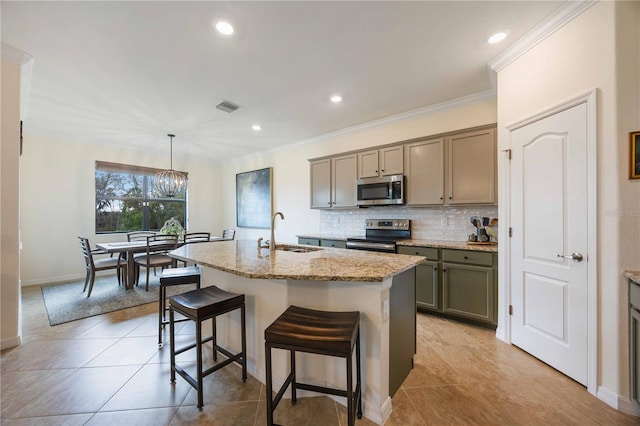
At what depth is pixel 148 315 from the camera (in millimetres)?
3158

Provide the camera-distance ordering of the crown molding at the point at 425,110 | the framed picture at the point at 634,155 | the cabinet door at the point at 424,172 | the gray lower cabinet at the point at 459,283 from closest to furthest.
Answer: the framed picture at the point at 634,155 → the gray lower cabinet at the point at 459,283 → the crown molding at the point at 425,110 → the cabinet door at the point at 424,172

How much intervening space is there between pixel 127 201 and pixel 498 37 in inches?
260

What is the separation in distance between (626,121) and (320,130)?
11.6 ft

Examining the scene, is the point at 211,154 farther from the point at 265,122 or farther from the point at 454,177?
the point at 454,177

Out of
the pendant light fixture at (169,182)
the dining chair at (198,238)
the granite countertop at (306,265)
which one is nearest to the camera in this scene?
the granite countertop at (306,265)

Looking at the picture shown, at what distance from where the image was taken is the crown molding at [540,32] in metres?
1.83

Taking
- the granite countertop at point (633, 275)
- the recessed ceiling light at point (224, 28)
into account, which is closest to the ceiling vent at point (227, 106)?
the recessed ceiling light at point (224, 28)

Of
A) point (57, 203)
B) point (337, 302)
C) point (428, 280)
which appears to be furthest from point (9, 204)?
point (428, 280)

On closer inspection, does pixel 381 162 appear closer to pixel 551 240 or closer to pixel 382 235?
pixel 382 235

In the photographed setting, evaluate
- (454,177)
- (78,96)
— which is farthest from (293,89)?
(78,96)

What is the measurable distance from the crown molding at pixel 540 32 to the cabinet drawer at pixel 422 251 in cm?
195

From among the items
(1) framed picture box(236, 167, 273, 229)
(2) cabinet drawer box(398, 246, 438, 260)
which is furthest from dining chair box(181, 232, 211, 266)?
(2) cabinet drawer box(398, 246, 438, 260)

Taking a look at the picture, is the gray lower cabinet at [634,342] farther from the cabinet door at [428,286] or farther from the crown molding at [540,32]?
the crown molding at [540,32]

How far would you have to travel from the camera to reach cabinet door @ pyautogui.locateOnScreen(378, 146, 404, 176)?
354 cm
